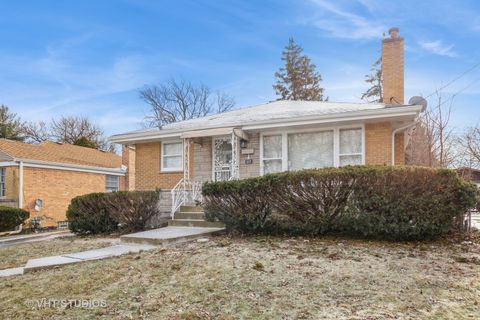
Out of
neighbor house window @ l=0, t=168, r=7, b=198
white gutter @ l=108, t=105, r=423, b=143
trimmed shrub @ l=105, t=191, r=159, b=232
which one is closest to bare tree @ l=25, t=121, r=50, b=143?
neighbor house window @ l=0, t=168, r=7, b=198

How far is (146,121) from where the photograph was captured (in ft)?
120

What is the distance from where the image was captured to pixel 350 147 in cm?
1067

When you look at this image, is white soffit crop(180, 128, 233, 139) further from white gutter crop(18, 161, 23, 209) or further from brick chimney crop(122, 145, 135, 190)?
brick chimney crop(122, 145, 135, 190)

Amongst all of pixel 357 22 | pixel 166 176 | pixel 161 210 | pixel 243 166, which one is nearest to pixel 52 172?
pixel 166 176

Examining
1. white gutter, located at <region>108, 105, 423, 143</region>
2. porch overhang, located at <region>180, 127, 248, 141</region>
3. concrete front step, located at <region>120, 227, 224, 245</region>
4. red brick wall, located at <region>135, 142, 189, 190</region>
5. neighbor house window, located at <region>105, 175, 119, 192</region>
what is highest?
white gutter, located at <region>108, 105, 423, 143</region>

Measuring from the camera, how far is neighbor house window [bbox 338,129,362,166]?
10.6 metres

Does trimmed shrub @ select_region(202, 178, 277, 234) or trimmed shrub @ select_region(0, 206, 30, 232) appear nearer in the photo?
trimmed shrub @ select_region(202, 178, 277, 234)

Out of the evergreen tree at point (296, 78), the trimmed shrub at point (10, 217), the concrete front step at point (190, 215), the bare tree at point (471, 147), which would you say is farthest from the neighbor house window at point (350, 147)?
the evergreen tree at point (296, 78)

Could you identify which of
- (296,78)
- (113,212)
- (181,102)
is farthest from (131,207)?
(296,78)

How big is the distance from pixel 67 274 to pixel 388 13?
1440cm

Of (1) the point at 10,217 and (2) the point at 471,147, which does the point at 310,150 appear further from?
(2) the point at 471,147

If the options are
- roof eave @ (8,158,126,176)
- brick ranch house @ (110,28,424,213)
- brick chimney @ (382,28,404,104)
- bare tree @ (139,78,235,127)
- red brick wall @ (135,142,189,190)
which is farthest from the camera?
bare tree @ (139,78,235,127)

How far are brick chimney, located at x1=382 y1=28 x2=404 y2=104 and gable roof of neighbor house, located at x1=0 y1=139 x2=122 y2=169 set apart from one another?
15119mm

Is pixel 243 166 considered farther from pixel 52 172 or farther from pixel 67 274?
pixel 52 172
